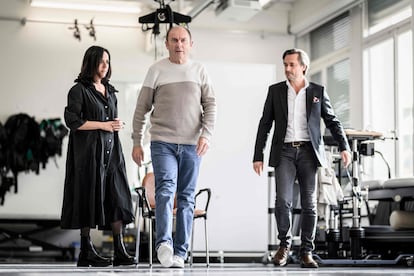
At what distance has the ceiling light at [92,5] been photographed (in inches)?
421

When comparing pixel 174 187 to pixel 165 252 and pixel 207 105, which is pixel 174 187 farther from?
pixel 207 105

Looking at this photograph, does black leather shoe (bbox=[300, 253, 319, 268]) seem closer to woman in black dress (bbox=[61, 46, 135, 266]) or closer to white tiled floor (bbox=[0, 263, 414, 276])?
white tiled floor (bbox=[0, 263, 414, 276])

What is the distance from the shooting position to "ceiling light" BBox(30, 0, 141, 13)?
10688mm

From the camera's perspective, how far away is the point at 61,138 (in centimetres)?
1084

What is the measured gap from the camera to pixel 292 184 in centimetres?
531

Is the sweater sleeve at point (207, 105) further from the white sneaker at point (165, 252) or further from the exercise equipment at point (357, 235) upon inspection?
the exercise equipment at point (357, 235)

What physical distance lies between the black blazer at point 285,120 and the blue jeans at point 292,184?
58 millimetres

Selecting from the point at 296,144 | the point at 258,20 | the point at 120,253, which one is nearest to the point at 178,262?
the point at 120,253

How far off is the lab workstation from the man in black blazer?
0.01 meters

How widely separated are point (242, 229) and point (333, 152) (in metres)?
1.42

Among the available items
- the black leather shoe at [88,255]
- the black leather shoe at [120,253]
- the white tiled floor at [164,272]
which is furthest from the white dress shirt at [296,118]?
the black leather shoe at [88,255]

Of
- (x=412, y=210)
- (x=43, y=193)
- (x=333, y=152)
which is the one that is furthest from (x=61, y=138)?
(x=412, y=210)

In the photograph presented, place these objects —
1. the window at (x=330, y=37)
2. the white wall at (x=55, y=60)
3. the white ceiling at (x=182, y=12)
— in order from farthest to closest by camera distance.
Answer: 1. the white ceiling at (x=182, y=12)
2. the white wall at (x=55, y=60)
3. the window at (x=330, y=37)

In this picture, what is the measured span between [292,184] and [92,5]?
627 cm
